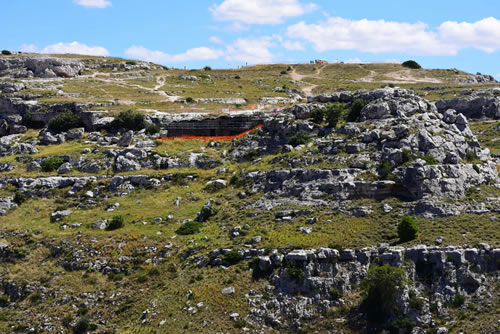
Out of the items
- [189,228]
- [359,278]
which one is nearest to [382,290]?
[359,278]

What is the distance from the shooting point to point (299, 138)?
59812mm

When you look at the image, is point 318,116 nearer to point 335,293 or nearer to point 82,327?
point 335,293

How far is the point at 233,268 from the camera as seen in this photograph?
40.3 meters

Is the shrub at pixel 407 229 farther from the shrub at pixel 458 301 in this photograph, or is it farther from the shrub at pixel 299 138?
the shrub at pixel 299 138

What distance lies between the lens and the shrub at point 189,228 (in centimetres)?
4797

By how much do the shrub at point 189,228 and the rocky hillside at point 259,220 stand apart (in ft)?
0.70

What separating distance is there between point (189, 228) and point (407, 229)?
21.2 metres

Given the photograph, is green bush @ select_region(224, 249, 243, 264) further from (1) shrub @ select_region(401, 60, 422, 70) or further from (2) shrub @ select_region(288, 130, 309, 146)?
(1) shrub @ select_region(401, 60, 422, 70)

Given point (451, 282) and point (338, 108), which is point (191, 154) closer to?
point (338, 108)

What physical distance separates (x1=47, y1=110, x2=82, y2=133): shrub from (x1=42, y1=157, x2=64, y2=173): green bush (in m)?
14.6

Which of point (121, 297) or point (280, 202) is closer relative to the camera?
point (121, 297)

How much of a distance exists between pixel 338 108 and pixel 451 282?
3026 centimetres

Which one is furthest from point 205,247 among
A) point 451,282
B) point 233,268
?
point 451,282

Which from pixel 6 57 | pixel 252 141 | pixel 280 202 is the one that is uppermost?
pixel 6 57
